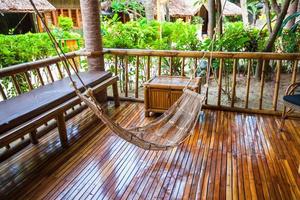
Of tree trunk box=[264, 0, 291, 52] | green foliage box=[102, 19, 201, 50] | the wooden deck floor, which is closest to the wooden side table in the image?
the wooden deck floor

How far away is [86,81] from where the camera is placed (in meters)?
3.04

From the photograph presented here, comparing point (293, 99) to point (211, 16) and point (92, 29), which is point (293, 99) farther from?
point (211, 16)

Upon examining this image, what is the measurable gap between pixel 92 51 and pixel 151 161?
6.30 ft

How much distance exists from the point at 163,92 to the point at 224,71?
1581 millimetres

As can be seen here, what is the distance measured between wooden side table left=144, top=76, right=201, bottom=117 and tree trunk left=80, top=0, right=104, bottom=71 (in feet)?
3.03

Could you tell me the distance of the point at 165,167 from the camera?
90.1 inches

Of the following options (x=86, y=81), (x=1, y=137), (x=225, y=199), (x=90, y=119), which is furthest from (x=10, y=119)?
(x=225, y=199)

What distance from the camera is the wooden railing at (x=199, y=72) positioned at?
308 cm

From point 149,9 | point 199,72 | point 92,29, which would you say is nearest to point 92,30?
point 92,29

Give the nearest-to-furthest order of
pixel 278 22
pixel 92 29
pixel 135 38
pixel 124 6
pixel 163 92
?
pixel 163 92 → pixel 92 29 → pixel 278 22 → pixel 135 38 → pixel 124 6

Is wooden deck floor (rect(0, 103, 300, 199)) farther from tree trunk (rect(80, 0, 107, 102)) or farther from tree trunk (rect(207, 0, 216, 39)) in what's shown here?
tree trunk (rect(207, 0, 216, 39))

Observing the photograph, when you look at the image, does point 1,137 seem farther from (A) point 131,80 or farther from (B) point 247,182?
(A) point 131,80

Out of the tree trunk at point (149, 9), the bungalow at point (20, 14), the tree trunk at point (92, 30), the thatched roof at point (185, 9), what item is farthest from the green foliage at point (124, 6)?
the tree trunk at point (92, 30)


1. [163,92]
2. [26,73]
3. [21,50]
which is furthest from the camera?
[21,50]
